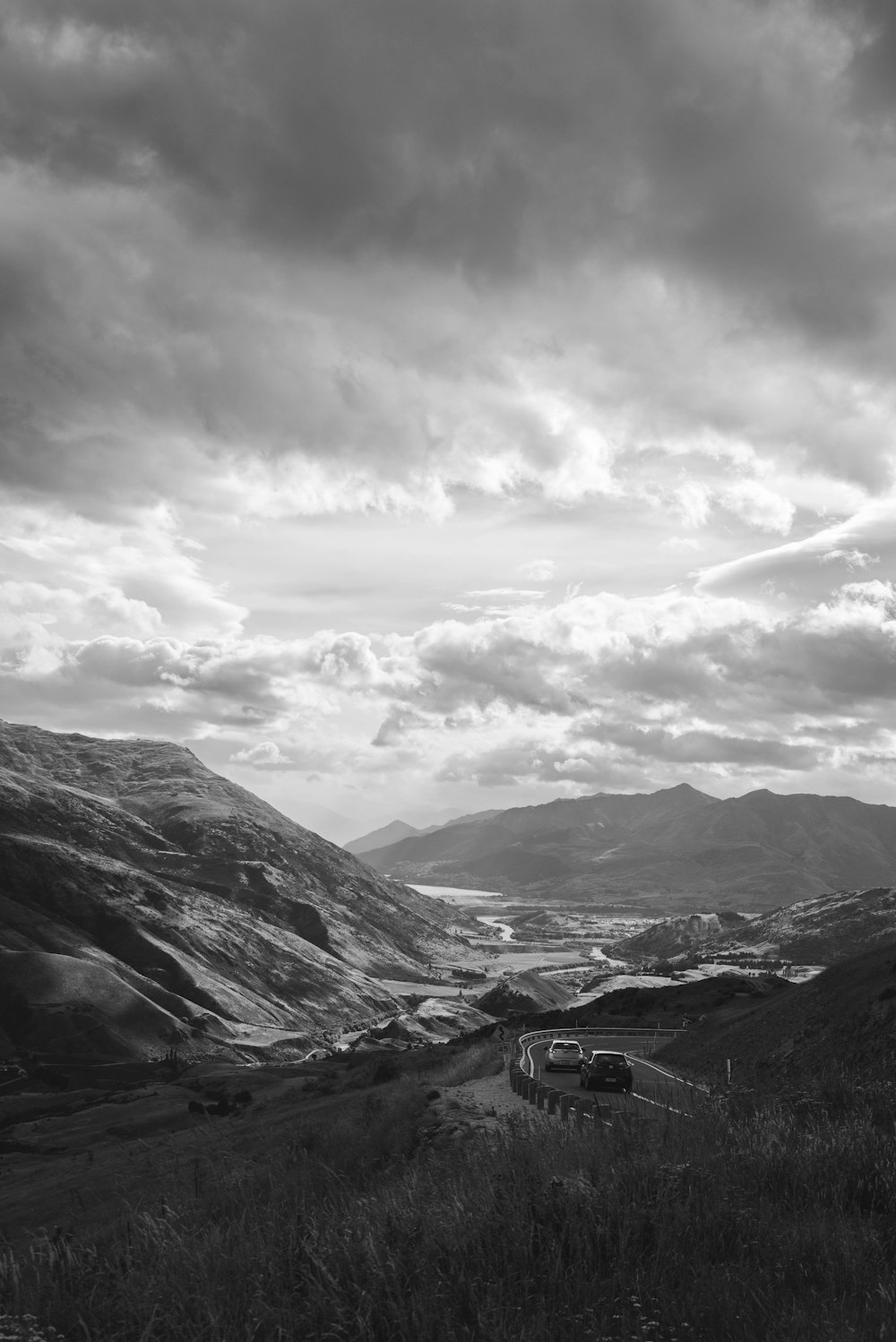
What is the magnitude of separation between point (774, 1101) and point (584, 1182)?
7094mm

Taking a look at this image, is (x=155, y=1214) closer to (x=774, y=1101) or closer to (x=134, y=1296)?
(x=134, y=1296)

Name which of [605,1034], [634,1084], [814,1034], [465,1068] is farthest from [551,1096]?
[605,1034]

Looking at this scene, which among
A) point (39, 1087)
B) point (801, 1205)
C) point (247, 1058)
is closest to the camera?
point (801, 1205)

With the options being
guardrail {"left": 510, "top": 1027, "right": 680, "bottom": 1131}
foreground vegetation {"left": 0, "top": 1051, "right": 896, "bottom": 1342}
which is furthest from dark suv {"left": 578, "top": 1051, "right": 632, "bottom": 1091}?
foreground vegetation {"left": 0, "top": 1051, "right": 896, "bottom": 1342}

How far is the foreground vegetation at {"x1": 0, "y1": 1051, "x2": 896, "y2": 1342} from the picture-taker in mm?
7434

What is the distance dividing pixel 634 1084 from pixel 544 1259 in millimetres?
30768

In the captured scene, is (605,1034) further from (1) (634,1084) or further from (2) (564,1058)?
(1) (634,1084)

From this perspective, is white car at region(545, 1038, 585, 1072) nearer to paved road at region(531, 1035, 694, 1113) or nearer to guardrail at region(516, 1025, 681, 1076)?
paved road at region(531, 1035, 694, 1113)

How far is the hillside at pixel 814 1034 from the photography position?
112ft

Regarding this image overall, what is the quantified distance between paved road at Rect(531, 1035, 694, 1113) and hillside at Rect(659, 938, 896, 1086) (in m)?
2.07

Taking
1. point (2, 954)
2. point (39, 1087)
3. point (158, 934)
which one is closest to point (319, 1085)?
point (39, 1087)

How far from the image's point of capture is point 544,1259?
8359 mm

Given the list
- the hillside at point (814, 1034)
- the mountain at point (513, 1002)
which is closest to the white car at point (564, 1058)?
the hillside at point (814, 1034)

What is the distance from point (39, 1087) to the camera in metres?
111
